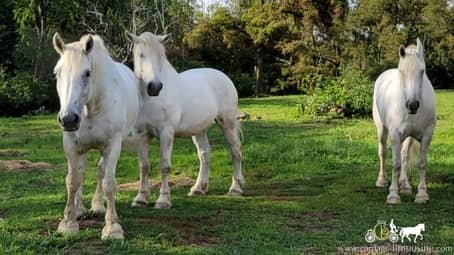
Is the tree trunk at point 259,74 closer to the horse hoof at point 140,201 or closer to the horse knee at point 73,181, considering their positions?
the horse hoof at point 140,201

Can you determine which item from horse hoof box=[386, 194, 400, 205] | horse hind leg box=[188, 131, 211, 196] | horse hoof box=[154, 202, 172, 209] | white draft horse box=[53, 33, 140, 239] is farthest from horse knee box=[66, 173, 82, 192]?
horse hoof box=[386, 194, 400, 205]

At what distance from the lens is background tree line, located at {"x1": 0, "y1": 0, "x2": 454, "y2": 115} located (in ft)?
105

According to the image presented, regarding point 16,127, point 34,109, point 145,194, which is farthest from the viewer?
point 34,109

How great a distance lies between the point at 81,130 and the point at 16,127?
1392cm

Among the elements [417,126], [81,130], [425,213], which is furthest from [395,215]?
[81,130]

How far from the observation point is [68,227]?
5.24 meters

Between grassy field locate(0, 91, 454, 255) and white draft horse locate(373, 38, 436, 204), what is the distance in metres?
0.36

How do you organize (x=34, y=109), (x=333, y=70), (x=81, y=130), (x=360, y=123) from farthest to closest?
1. (x=333, y=70)
2. (x=34, y=109)
3. (x=360, y=123)
4. (x=81, y=130)

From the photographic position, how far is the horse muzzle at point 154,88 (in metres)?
6.53

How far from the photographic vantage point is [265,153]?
10.7 metres

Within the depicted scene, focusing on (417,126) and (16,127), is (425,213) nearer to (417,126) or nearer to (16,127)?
(417,126)

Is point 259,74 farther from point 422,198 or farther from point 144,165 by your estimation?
point 144,165

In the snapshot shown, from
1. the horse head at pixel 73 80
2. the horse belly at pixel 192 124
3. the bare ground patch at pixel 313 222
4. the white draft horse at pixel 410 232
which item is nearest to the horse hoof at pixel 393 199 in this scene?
the bare ground patch at pixel 313 222

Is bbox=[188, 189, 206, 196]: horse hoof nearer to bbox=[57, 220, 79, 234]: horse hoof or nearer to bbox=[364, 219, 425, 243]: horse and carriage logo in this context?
bbox=[57, 220, 79, 234]: horse hoof
